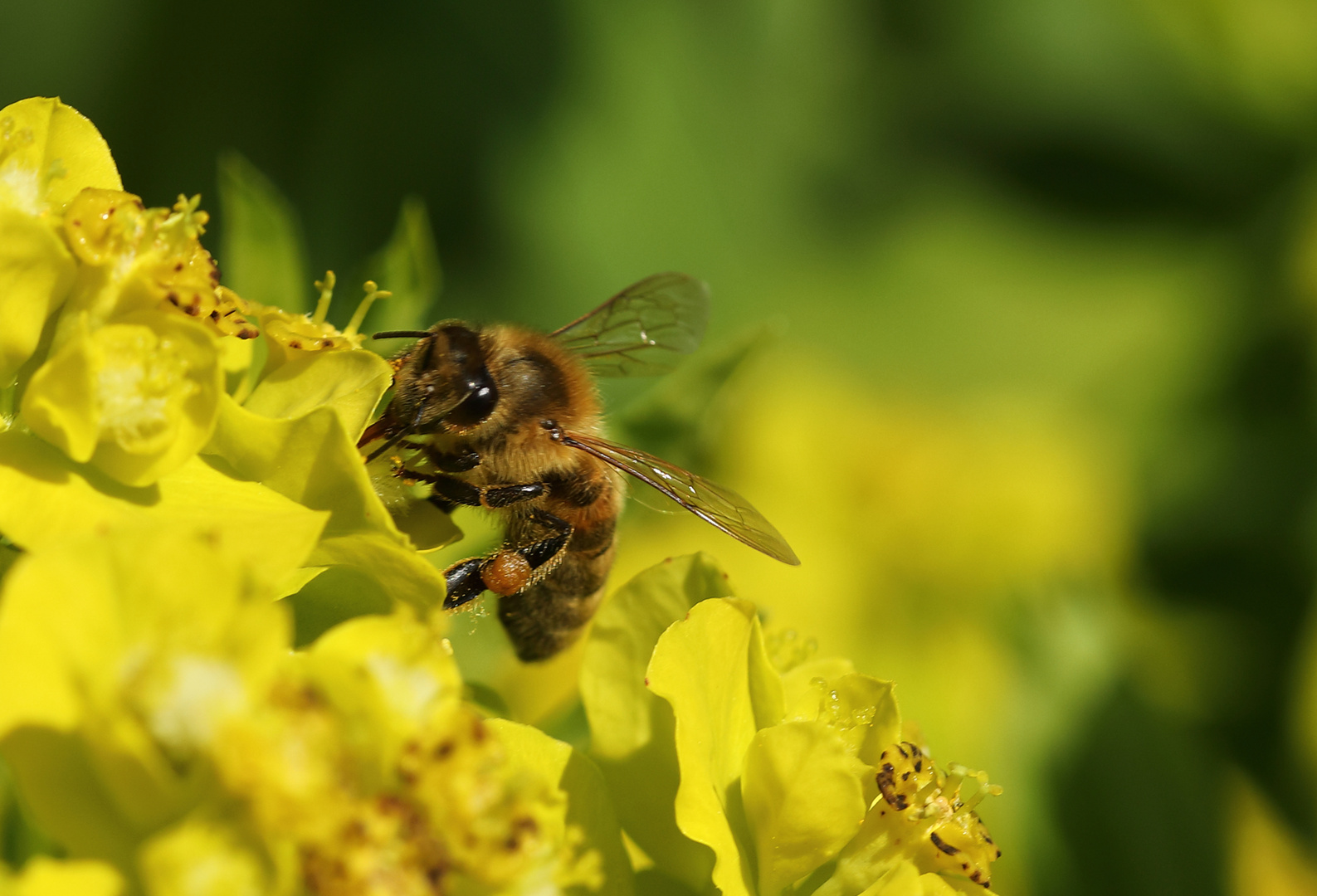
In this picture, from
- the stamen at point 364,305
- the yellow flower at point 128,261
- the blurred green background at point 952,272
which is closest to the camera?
the yellow flower at point 128,261

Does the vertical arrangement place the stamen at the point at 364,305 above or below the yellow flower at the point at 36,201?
below

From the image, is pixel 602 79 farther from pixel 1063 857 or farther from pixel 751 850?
pixel 751 850

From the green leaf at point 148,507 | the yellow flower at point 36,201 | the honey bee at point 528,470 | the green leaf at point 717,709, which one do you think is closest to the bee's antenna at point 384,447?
the honey bee at point 528,470

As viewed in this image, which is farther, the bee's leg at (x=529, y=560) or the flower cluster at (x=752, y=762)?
the bee's leg at (x=529, y=560)

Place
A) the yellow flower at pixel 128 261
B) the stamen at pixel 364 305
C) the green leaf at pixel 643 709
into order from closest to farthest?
1. the yellow flower at pixel 128 261
2. the green leaf at pixel 643 709
3. the stamen at pixel 364 305

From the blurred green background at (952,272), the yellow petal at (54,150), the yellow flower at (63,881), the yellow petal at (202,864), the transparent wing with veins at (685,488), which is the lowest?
the blurred green background at (952,272)

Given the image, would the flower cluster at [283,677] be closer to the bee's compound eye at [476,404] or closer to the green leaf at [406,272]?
the bee's compound eye at [476,404]

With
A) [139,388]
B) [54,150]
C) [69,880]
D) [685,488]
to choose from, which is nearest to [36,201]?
[54,150]
